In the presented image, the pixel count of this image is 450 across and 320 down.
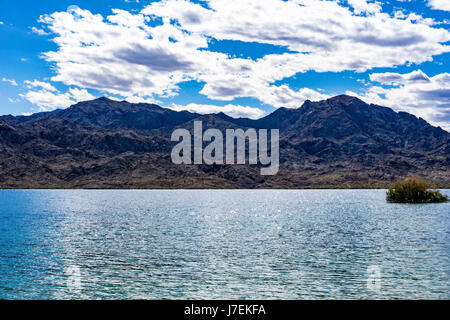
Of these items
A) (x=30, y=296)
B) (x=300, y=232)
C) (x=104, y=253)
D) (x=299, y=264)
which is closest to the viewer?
(x=30, y=296)

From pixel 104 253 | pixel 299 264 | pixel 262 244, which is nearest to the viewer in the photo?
pixel 299 264

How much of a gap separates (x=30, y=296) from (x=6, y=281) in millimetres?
7504

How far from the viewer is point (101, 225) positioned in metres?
109

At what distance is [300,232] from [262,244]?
21568mm

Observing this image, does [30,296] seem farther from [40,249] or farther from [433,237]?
[433,237]

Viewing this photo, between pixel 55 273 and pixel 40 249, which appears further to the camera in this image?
pixel 40 249

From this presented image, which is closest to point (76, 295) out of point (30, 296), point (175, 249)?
point (30, 296)
